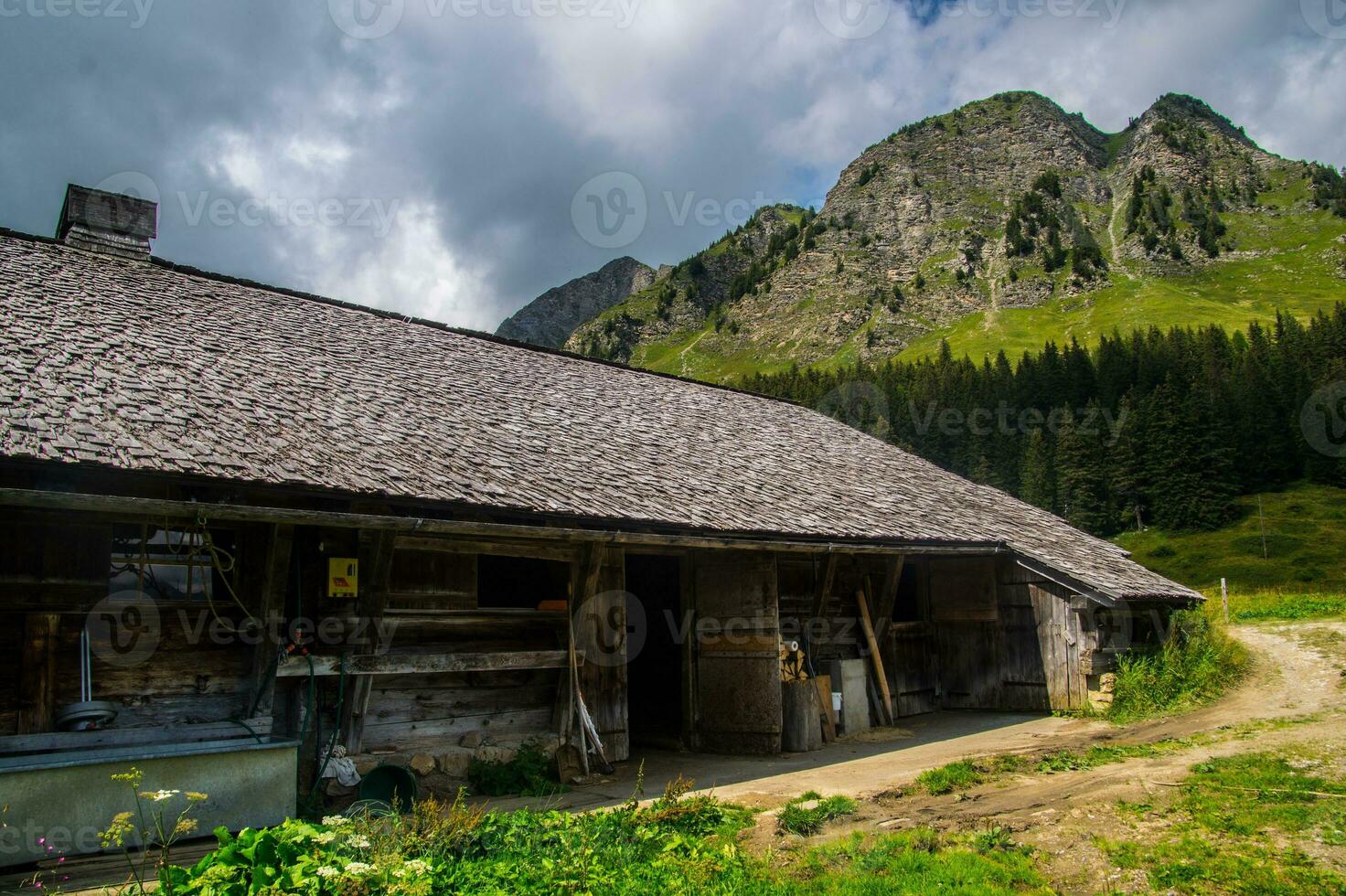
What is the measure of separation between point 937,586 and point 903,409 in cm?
4974

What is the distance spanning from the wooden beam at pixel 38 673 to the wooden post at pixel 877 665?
987 centimetres

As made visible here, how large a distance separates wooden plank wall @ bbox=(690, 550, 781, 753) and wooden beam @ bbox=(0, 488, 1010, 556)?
888 millimetres

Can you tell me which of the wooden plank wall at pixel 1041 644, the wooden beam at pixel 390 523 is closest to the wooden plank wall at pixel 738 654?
the wooden beam at pixel 390 523

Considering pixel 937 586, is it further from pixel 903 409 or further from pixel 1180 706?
pixel 903 409

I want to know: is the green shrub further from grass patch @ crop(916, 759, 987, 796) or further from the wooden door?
the wooden door

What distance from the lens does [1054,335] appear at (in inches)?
3743

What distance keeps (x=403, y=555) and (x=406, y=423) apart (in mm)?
1471

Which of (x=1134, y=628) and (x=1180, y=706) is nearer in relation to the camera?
(x=1180, y=706)

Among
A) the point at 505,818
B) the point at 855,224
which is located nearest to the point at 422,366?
the point at 505,818

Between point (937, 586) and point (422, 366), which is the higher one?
point (422, 366)

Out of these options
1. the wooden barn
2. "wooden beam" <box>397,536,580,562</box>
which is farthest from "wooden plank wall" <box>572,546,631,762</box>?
"wooden beam" <box>397,536,580,562</box>

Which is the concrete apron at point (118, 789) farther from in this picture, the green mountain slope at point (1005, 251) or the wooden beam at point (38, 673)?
the green mountain slope at point (1005, 251)

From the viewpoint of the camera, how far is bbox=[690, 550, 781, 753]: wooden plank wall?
35.1 ft

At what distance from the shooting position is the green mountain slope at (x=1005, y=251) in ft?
335
